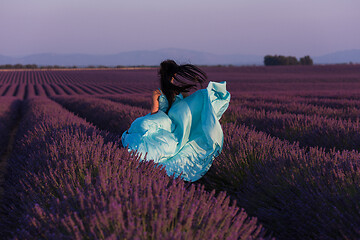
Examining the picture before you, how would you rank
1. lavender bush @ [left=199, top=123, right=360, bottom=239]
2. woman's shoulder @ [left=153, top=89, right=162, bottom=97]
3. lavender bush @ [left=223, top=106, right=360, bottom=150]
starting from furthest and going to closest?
lavender bush @ [left=223, top=106, right=360, bottom=150]
woman's shoulder @ [left=153, top=89, right=162, bottom=97]
lavender bush @ [left=199, top=123, right=360, bottom=239]

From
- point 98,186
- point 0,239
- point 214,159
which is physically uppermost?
point 98,186

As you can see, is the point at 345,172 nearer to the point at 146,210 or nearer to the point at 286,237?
the point at 286,237

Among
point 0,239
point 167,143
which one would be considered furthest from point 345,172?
point 0,239

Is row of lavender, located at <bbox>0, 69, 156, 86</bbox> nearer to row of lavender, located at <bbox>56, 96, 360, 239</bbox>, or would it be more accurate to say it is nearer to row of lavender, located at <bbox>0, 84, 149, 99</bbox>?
row of lavender, located at <bbox>0, 84, 149, 99</bbox>

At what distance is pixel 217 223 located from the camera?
1.51 m

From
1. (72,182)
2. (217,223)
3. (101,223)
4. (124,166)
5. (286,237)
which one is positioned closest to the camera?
(101,223)

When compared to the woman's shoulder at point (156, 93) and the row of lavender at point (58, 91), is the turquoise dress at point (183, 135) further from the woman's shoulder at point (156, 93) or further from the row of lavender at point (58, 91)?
the row of lavender at point (58, 91)

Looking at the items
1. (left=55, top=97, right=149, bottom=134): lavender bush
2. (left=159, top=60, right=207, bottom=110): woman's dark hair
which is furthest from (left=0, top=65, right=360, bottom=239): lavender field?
(left=55, top=97, right=149, bottom=134): lavender bush

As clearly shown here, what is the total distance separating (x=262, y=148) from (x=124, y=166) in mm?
1495

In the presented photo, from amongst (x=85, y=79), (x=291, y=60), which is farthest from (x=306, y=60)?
(x=85, y=79)

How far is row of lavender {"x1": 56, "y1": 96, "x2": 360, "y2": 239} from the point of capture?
74.6 inches

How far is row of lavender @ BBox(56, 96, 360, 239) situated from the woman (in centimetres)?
19

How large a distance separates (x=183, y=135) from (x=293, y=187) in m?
1.17

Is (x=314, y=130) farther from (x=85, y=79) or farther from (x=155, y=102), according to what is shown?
(x=85, y=79)
